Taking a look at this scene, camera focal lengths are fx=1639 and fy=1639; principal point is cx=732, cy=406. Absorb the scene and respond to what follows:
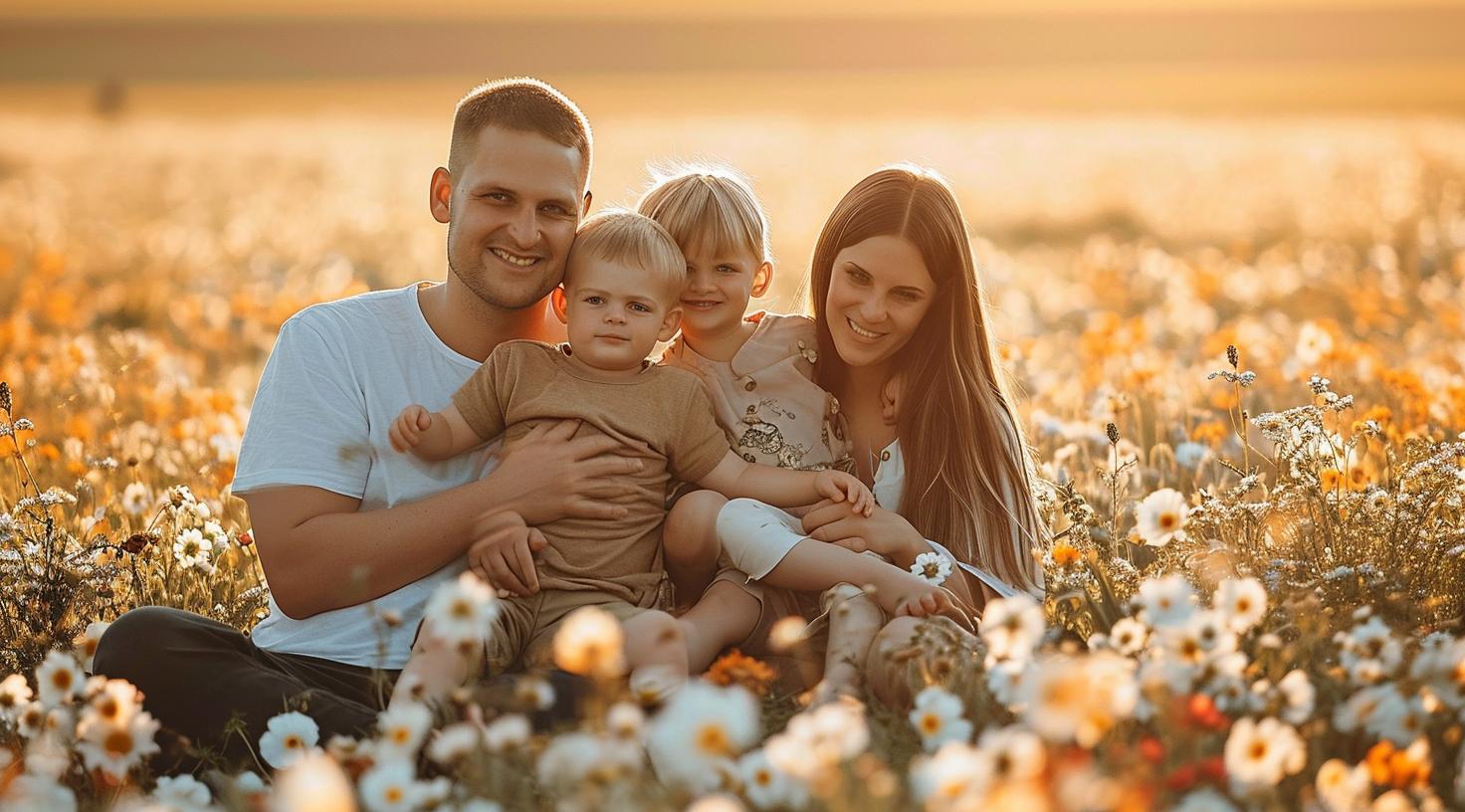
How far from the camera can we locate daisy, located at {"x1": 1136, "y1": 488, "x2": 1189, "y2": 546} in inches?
166

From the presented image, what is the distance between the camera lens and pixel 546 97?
5086mm

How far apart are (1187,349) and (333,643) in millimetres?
6490

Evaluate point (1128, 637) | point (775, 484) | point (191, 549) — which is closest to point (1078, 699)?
point (1128, 637)

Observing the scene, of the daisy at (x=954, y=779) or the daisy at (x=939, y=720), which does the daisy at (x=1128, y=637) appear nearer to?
the daisy at (x=939, y=720)

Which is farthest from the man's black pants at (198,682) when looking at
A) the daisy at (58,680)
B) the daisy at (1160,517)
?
the daisy at (1160,517)

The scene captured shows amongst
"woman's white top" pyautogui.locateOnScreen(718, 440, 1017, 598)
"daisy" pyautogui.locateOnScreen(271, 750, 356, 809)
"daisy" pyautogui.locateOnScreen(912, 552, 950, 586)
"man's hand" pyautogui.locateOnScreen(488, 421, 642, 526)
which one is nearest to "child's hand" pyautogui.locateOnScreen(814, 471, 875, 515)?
"woman's white top" pyautogui.locateOnScreen(718, 440, 1017, 598)

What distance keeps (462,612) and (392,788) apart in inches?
13.9

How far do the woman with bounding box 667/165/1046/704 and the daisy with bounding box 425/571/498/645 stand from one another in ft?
6.38

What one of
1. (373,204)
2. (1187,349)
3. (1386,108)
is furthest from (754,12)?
(1187,349)

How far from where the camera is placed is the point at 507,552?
4.50 metres

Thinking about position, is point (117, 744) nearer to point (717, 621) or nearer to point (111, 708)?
point (111, 708)

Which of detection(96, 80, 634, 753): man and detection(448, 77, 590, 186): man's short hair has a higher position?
detection(448, 77, 590, 186): man's short hair

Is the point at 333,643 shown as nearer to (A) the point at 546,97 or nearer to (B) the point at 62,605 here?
(B) the point at 62,605

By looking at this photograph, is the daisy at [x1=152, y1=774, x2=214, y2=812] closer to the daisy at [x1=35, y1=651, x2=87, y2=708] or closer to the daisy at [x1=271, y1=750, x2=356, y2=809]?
the daisy at [x1=35, y1=651, x2=87, y2=708]
